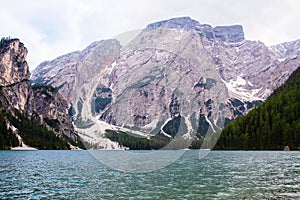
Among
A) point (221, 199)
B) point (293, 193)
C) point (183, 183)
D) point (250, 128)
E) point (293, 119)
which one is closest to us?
point (221, 199)

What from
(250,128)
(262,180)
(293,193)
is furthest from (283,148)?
(293,193)

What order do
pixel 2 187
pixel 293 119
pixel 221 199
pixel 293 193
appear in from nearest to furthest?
pixel 221 199 < pixel 293 193 < pixel 2 187 < pixel 293 119

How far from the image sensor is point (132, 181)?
44.5 meters

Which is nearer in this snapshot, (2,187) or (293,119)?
(2,187)

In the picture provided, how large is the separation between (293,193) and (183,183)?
12633 millimetres

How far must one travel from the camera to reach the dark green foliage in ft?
512

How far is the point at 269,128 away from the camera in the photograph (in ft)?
546

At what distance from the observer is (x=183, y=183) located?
4194cm

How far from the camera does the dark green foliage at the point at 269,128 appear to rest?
156125 mm

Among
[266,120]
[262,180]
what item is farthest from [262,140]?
[262,180]

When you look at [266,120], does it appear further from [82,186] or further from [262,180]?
[82,186]

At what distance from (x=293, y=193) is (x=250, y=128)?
494ft

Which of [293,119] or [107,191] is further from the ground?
[293,119]

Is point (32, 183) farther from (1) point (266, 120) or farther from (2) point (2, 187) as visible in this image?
→ (1) point (266, 120)
